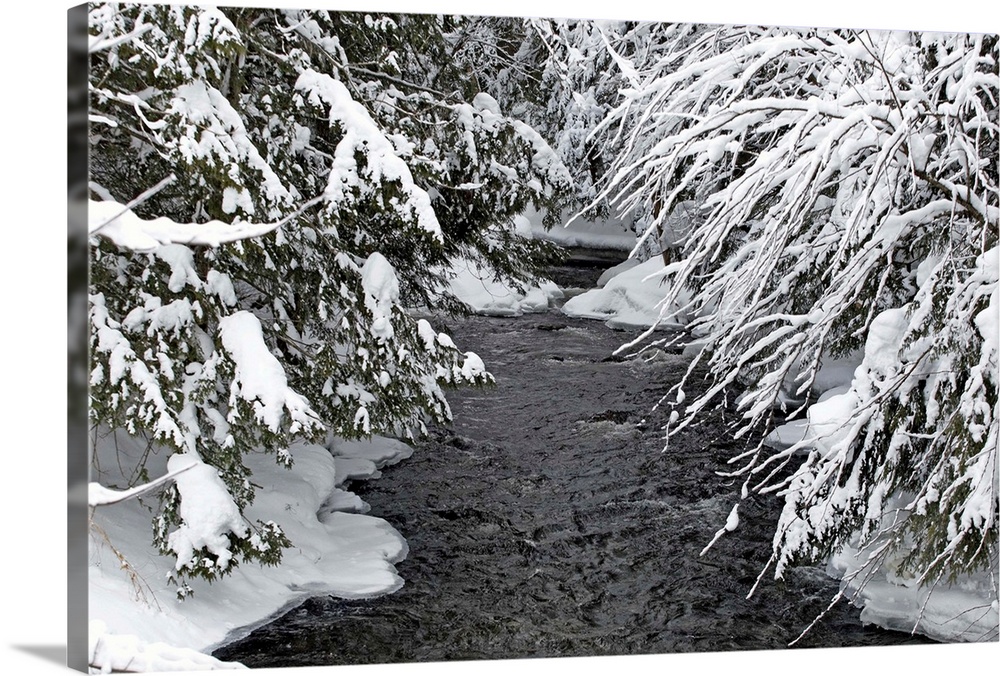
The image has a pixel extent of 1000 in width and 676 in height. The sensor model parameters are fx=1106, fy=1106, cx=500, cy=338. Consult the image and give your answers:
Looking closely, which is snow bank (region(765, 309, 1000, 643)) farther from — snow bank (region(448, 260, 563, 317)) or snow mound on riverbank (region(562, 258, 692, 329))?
snow bank (region(448, 260, 563, 317))

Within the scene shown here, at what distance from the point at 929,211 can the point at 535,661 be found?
201cm

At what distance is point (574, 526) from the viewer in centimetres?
388

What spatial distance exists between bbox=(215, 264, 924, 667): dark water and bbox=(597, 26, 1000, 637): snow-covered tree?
156mm

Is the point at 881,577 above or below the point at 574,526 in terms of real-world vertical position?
below

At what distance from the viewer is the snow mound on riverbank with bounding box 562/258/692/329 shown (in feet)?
12.6

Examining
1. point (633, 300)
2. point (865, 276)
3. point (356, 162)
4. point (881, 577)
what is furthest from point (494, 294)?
point (881, 577)

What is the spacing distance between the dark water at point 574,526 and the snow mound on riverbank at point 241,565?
92 mm

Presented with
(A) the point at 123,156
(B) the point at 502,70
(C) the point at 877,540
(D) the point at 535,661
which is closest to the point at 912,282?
(C) the point at 877,540

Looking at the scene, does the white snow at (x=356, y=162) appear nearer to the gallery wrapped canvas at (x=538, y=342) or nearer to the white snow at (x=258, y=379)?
the gallery wrapped canvas at (x=538, y=342)

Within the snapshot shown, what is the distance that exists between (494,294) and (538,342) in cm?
24

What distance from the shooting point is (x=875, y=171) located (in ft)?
11.1

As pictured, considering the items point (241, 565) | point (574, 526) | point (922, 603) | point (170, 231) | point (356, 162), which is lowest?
point (922, 603)

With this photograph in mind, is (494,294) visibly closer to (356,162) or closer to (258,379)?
(356,162)

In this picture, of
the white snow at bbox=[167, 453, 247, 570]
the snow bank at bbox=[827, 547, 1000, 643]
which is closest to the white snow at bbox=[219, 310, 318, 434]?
the white snow at bbox=[167, 453, 247, 570]
